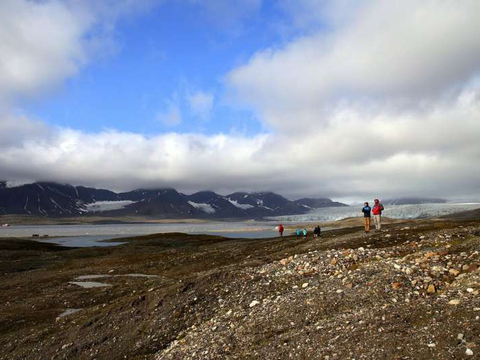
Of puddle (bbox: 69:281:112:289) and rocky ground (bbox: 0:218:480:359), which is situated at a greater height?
rocky ground (bbox: 0:218:480:359)

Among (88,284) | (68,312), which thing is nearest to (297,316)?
(68,312)

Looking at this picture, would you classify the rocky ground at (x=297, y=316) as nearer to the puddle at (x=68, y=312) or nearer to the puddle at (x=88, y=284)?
the puddle at (x=68, y=312)

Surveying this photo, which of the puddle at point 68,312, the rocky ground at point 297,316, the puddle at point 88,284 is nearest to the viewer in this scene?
the rocky ground at point 297,316

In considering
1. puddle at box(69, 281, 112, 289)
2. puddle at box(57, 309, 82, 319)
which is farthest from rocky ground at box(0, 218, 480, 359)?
puddle at box(69, 281, 112, 289)

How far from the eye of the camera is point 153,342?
57.3 ft

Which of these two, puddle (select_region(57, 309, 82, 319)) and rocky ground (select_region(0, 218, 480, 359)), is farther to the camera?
puddle (select_region(57, 309, 82, 319))

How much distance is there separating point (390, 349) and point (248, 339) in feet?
18.9

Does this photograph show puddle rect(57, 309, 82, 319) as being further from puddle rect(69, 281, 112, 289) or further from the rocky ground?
puddle rect(69, 281, 112, 289)

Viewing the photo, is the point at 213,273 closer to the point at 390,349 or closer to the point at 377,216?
the point at 390,349

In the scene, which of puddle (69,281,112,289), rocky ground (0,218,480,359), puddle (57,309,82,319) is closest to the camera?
rocky ground (0,218,480,359)

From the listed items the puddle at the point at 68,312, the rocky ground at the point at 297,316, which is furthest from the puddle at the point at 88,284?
the puddle at the point at 68,312

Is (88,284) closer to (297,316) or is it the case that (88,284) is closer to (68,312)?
(68,312)

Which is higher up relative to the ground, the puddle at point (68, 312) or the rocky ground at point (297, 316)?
the rocky ground at point (297, 316)

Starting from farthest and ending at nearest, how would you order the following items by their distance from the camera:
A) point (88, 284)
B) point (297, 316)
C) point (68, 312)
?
point (88, 284) < point (68, 312) < point (297, 316)
